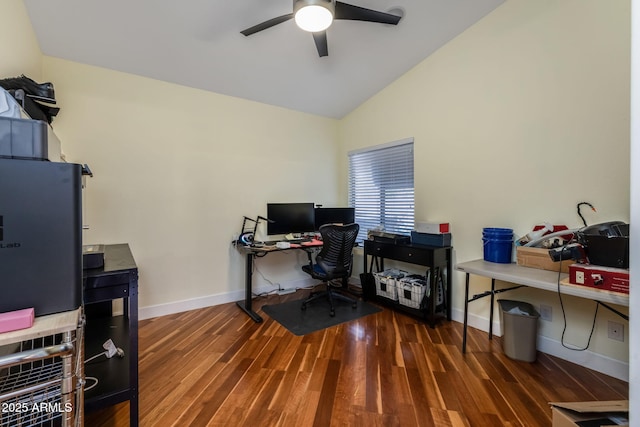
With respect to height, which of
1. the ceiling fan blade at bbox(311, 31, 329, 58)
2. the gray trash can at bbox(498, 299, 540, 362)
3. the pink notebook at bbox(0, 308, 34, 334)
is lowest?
the gray trash can at bbox(498, 299, 540, 362)

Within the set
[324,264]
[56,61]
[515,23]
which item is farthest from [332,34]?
[56,61]

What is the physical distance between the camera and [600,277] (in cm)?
159

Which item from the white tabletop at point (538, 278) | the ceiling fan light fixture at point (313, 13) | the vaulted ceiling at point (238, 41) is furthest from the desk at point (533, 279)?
the vaulted ceiling at point (238, 41)

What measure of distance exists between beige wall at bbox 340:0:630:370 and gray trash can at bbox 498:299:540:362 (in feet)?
0.90

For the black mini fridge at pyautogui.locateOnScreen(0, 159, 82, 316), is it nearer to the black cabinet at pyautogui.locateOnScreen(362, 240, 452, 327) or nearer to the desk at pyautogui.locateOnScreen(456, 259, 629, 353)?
the desk at pyautogui.locateOnScreen(456, 259, 629, 353)

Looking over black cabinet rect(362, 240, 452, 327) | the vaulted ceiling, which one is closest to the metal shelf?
the vaulted ceiling

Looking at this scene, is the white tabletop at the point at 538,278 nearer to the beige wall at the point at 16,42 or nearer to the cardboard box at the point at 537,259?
the cardboard box at the point at 537,259

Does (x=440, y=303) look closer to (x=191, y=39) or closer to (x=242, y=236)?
(x=242, y=236)

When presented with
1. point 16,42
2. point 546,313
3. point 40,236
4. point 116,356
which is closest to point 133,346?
point 116,356

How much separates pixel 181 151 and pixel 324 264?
208cm

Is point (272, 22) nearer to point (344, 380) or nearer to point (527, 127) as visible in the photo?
point (527, 127)

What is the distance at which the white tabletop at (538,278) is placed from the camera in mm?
1542

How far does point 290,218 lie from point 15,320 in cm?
290

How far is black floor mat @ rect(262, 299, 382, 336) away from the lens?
109 inches
